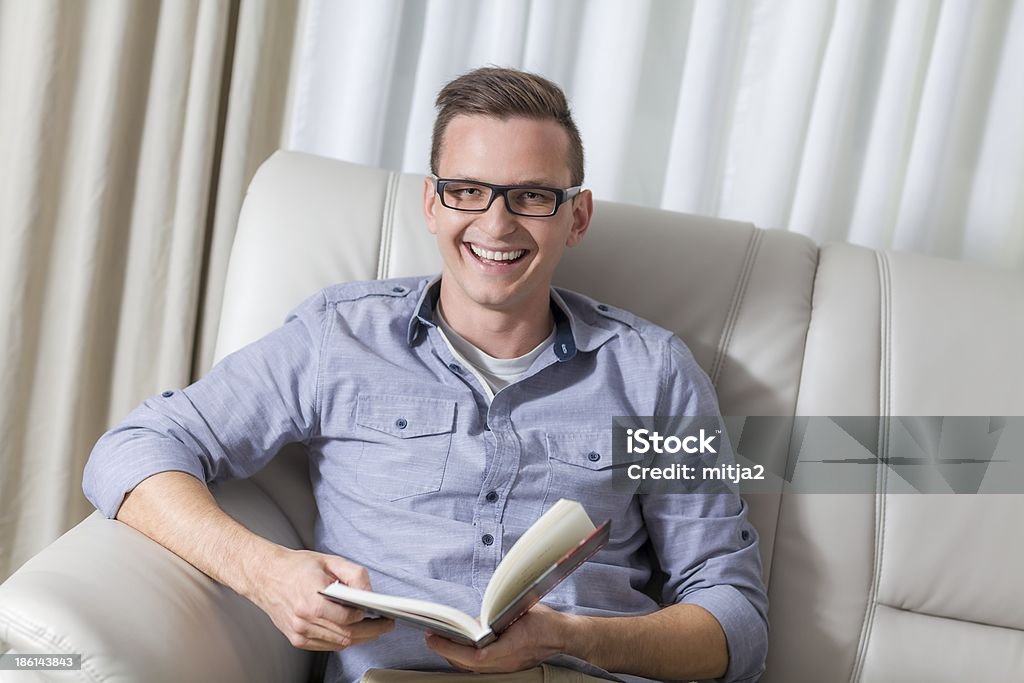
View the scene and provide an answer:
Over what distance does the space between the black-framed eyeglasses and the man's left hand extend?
1.90 feet

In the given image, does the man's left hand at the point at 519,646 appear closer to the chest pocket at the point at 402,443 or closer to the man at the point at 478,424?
the man at the point at 478,424

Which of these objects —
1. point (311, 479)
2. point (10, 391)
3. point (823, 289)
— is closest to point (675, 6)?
point (823, 289)

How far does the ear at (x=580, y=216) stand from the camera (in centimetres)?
156

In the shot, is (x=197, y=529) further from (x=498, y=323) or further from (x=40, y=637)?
(x=498, y=323)

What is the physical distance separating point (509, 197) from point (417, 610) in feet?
2.24

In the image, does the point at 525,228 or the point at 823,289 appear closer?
the point at 525,228

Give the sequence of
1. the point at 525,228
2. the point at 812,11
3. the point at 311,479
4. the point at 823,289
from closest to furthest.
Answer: the point at 525,228 < the point at 311,479 < the point at 823,289 < the point at 812,11

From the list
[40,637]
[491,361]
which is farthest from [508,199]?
[40,637]

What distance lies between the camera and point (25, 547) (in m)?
2.05

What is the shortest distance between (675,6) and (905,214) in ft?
2.18

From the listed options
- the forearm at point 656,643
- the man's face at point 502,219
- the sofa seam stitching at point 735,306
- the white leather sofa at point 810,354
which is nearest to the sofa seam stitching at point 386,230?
the white leather sofa at point 810,354

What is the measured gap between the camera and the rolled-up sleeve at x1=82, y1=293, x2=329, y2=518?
1.33 meters

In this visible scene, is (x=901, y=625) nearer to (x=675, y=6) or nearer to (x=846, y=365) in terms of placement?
(x=846, y=365)

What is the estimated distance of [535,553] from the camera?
1.02 meters
